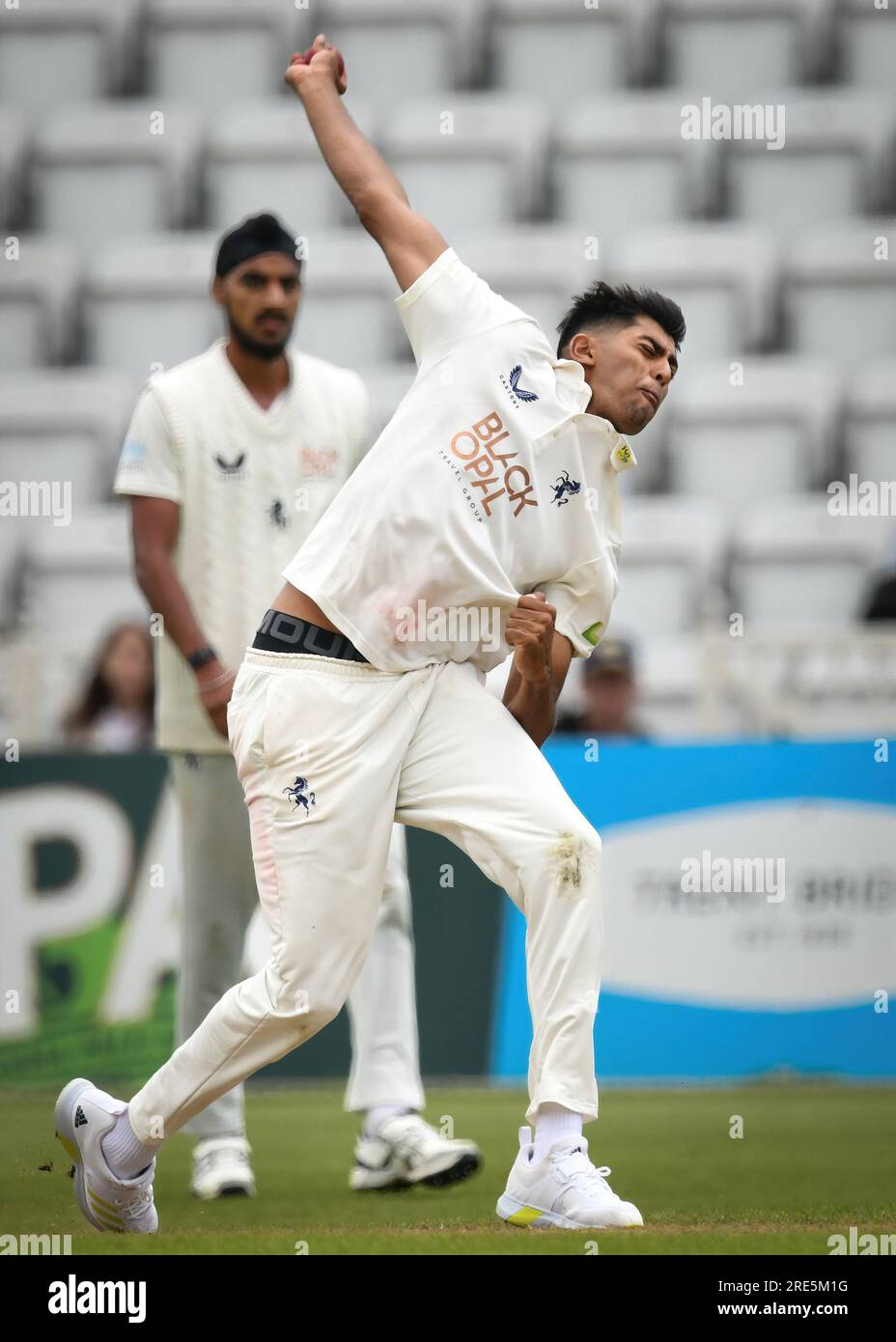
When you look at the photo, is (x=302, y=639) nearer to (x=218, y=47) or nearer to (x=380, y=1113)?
(x=380, y=1113)

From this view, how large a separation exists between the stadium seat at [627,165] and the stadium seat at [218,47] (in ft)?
7.04

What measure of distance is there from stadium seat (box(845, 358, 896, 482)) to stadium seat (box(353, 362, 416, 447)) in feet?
8.40

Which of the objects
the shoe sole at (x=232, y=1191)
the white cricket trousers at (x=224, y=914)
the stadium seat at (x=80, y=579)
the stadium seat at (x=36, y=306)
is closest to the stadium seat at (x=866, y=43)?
the stadium seat at (x=36, y=306)

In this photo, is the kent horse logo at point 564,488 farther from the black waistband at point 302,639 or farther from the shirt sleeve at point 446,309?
the black waistband at point 302,639

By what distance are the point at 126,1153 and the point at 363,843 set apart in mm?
867

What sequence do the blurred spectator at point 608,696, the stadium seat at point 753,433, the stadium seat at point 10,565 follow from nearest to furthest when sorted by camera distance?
the blurred spectator at point 608,696 → the stadium seat at point 10,565 → the stadium seat at point 753,433

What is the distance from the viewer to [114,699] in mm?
8914

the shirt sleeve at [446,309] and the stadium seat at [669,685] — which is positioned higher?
the shirt sleeve at [446,309]

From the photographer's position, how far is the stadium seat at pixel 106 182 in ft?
43.8

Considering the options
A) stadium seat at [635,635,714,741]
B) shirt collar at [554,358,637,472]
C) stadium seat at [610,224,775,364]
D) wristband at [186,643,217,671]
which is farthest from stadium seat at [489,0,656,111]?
shirt collar at [554,358,637,472]

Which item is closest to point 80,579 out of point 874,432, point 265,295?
point 874,432

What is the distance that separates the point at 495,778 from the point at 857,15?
10548mm

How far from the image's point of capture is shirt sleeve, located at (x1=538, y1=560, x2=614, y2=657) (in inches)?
183
